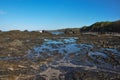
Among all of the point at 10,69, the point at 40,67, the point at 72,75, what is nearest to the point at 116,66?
the point at 72,75

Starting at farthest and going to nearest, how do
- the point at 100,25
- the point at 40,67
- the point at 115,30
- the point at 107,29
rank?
the point at 100,25 → the point at 107,29 → the point at 115,30 → the point at 40,67

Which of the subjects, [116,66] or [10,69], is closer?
[10,69]

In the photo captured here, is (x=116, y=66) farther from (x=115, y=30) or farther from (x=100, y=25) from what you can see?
(x=100, y=25)

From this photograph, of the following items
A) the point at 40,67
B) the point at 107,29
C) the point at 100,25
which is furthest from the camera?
the point at 100,25

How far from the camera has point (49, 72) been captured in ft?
41.9

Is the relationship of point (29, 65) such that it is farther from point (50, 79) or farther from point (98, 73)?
point (98, 73)

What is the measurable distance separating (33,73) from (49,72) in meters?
1.11

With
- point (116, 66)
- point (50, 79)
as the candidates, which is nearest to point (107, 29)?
point (116, 66)

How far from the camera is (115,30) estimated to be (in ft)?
219

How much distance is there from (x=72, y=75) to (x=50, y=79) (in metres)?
1.52

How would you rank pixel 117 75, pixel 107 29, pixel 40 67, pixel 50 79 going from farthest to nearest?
pixel 107 29 → pixel 40 67 → pixel 117 75 → pixel 50 79

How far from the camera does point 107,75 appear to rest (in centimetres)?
1190

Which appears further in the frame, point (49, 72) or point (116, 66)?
point (116, 66)

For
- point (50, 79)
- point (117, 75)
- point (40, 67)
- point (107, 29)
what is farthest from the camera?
point (107, 29)
